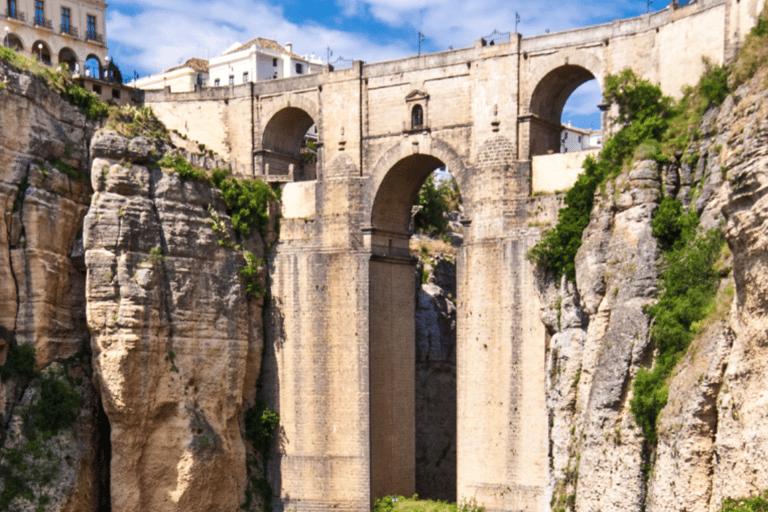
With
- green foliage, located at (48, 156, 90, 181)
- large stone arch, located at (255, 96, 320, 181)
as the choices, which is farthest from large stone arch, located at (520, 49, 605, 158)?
green foliage, located at (48, 156, 90, 181)

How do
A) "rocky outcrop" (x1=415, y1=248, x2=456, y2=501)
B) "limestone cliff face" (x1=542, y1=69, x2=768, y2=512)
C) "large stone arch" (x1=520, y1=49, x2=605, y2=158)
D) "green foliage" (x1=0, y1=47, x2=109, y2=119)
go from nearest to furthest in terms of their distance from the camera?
1. "limestone cliff face" (x1=542, y1=69, x2=768, y2=512)
2. "large stone arch" (x1=520, y1=49, x2=605, y2=158)
3. "green foliage" (x1=0, y1=47, x2=109, y2=119)
4. "rocky outcrop" (x1=415, y1=248, x2=456, y2=501)

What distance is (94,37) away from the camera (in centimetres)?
4603

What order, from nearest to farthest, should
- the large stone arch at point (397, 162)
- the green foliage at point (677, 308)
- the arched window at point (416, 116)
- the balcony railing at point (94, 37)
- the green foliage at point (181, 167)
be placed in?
the green foliage at point (677, 308) → the large stone arch at point (397, 162) → the green foliage at point (181, 167) → the arched window at point (416, 116) → the balcony railing at point (94, 37)

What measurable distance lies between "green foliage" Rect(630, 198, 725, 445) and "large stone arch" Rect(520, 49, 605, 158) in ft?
26.5

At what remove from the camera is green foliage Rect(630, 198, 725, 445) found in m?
23.9

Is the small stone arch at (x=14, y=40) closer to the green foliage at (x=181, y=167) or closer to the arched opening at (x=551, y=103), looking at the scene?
the green foliage at (x=181, y=167)

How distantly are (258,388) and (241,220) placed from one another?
6.12 metres

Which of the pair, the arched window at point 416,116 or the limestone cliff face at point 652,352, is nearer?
the limestone cliff face at point 652,352

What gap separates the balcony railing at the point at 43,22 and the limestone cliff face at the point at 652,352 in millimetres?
26638

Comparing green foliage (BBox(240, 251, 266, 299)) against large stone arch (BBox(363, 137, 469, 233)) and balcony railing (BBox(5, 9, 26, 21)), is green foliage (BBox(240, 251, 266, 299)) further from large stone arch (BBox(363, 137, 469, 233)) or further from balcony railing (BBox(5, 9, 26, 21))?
balcony railing (BBox(5, 9, 26, 21))

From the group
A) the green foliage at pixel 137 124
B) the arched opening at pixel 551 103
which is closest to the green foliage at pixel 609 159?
the arched opening at pixel 551 103

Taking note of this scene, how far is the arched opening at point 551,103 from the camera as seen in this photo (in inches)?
1293

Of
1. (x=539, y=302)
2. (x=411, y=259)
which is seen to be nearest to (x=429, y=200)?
(x=411, y=259)

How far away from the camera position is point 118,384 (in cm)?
3175
